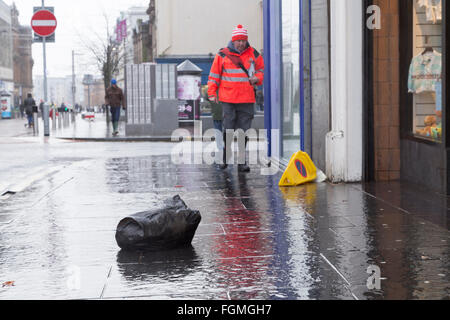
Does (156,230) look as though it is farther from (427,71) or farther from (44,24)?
(44,24)

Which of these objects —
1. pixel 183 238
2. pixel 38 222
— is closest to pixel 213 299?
pixel 183 238

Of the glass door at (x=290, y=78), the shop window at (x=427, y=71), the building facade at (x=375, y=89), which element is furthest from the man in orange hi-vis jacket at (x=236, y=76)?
the shop window at (x=427, y=71)

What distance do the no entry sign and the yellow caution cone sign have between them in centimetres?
1616

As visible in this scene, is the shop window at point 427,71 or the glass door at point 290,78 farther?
the glass door at point 290,78

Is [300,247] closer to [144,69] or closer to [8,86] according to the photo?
[144,69]

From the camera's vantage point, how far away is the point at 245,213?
619cm

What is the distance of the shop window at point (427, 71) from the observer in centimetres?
688

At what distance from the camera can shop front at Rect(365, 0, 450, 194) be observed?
7.04m

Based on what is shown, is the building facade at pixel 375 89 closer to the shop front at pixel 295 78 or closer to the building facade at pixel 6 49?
the shop front at pixel 295 78

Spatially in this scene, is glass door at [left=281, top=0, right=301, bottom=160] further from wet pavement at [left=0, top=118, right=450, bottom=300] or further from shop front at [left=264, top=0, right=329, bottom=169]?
wet pavement at [left=0, top=118, right=450, bottom=300]

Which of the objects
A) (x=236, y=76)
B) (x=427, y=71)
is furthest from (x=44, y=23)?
(x=427, y=71)

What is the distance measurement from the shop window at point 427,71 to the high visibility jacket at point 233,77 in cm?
252

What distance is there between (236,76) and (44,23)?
47.9 feet
